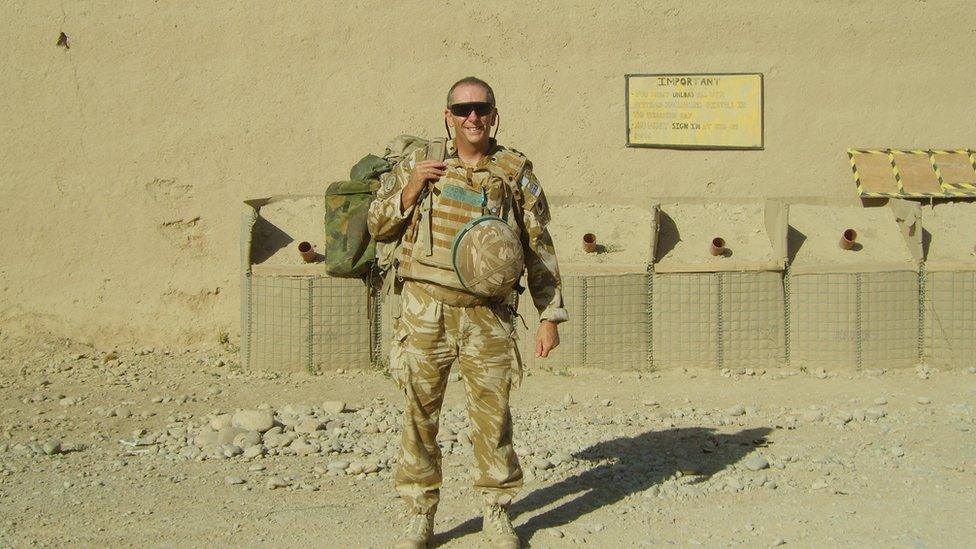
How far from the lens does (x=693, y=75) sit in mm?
8352

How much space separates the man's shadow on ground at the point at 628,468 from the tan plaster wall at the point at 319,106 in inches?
101

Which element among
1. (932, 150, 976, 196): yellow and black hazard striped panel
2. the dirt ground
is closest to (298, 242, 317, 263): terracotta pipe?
the dirt ground

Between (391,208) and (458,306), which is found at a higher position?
(391,208)

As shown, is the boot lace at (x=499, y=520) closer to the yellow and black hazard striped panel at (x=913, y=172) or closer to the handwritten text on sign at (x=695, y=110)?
the handwritten text on sign at (x=695, y=110)

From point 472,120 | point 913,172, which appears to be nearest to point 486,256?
point 472,120

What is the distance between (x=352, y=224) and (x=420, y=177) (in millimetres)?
3083

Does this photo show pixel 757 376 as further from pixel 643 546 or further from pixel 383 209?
pixel 383 209

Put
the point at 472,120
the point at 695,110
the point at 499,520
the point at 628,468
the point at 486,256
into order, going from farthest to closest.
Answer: the point at 695,110 < the point at 628,468 < the point at 499,520 < the point at 472,120 < the point at 486,256

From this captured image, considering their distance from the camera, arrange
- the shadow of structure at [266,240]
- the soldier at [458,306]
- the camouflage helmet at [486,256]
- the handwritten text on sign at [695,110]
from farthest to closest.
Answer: the handwritten text on sign at [695,110], the shadow of structure at [266,240], the soldier at [458,306], the camouflage helmet at [486,256]

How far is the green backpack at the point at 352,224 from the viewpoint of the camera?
23.0 ft

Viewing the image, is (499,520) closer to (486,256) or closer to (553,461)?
(486,256)

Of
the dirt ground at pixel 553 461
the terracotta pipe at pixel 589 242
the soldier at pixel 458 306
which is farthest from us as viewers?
the terracotta pipe at pixel 589 242

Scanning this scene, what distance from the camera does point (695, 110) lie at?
8.36 m

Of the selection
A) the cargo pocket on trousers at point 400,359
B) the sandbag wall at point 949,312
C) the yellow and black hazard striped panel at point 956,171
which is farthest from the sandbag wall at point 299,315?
the yellow and black hazard striped panel at point 956,171
